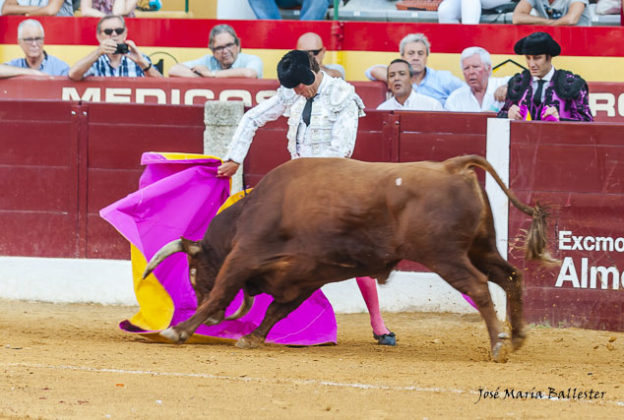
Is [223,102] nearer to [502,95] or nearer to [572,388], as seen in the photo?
[502,95]

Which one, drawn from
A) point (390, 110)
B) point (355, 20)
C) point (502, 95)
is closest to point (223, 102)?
point (390, 110)

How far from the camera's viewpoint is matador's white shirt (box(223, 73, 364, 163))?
608cm

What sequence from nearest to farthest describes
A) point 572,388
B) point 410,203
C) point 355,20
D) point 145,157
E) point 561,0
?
point 572,388 < point 410,203 < point 145,157 < point 561,0 < point 355,20

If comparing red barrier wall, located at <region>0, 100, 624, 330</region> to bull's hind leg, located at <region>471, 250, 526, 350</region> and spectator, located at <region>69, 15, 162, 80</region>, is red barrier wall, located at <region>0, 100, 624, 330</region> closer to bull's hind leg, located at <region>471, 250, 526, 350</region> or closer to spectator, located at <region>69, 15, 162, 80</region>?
spectator, located at <region>69, 15, 162, 80</region>

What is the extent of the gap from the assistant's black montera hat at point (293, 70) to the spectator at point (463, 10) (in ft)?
11.8

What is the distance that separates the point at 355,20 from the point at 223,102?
252 cm

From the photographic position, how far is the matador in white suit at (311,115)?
6.00 m

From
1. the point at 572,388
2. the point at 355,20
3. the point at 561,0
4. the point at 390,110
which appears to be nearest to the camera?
the point at 572,388

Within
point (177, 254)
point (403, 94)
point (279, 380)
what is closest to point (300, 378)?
point (279, 380)

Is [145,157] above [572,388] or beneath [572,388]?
above

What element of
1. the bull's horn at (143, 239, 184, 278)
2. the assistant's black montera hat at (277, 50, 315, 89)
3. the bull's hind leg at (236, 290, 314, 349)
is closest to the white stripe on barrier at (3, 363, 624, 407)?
the bull's horn at (143, 239, 184, 278)

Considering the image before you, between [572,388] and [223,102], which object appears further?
[223,102]

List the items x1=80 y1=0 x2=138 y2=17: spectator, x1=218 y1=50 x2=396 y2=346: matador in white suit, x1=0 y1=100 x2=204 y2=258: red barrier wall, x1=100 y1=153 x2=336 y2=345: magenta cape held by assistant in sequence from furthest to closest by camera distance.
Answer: x1=80 y1=0 x2=138 y2=17: spectator < x1=0 y1=100 x2=204 y2=258: red barrier wall < x1=100 y1=153 x2=336 y2=345: magenta cape held by assistant < x1=218 y1=50 x2=396 y2=346: matador in white suit

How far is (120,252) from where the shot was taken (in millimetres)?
7938
